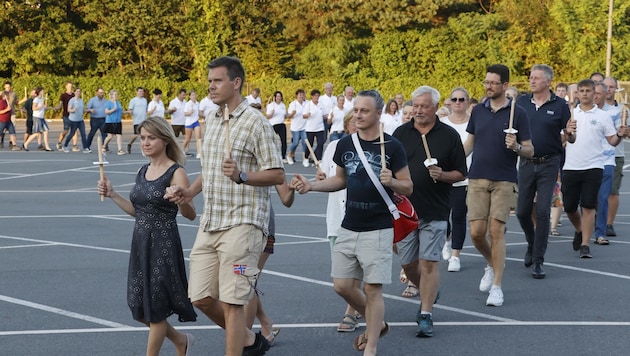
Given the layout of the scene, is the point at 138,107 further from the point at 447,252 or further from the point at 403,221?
the point at 403,221

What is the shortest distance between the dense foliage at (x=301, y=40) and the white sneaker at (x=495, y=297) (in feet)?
143

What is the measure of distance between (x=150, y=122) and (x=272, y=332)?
188cm

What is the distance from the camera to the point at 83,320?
773 cm

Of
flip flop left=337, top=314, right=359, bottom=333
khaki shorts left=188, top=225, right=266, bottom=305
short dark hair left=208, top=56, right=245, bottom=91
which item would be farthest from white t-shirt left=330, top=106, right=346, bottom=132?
khaki shorts left=188, top=225, right=266, bottom=305

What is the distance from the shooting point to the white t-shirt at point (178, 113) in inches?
1021

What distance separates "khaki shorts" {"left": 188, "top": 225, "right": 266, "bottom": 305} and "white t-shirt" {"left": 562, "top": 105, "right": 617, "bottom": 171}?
239 inches

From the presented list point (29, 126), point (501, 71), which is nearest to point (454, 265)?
point (501, 71)

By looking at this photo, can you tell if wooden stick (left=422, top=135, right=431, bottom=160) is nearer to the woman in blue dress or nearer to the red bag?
the red bag

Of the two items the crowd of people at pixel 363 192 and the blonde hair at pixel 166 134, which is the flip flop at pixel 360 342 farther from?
the blonde hair at pixel 166 134

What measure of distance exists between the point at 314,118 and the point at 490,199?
1414 cm

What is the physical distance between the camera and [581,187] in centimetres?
1123

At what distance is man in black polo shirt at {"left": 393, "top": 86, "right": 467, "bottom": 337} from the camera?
24.5ft

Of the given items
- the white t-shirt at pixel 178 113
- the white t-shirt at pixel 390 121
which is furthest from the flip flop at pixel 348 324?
the white t-shirt at pixel 178 113

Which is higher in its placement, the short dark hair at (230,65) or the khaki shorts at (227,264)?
the short dark hair at (230,65)
